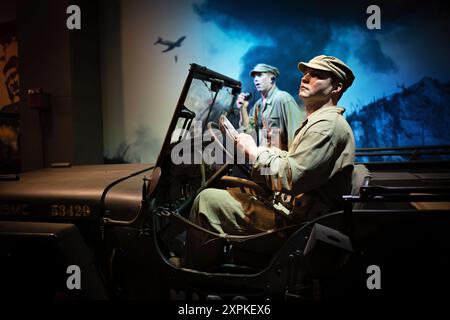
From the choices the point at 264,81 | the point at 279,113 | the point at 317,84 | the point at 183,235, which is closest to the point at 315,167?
the point at 317,84

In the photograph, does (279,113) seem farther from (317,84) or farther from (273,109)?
(317,84)

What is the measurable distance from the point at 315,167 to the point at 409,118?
358 centimetres

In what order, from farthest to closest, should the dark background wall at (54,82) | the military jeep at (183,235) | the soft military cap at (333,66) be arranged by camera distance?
1. the dark background wall at (54,82)
2. the soft military cap at (333,66)
3. the military jeep at (183,235)

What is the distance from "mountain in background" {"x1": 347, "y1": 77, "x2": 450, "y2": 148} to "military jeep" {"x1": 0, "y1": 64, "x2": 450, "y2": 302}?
2.59 metres

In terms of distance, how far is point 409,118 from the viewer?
4.80 meters

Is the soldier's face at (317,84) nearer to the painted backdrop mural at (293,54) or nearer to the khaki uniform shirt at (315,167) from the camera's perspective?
the khaki uniform shirt at (315,167)

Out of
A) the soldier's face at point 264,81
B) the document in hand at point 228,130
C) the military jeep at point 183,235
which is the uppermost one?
Result: the soldier's face at point 264,81

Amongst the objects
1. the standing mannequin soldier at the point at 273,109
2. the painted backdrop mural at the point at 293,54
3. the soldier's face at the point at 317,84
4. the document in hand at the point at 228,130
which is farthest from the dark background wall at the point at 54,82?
the soldier's face at the point at 317,84

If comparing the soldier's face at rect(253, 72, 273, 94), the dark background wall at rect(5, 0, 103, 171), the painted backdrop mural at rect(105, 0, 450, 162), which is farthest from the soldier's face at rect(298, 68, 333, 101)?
the dark background wall at rect(5, 0, 103, 171)

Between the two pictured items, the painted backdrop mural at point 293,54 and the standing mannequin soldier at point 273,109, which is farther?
the painted backdrop mural at point 293,54

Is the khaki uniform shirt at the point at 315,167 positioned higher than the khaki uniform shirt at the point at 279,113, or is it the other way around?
the khaki uniform shirt at the point at 279,113

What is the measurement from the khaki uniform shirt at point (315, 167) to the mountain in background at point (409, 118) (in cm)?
319

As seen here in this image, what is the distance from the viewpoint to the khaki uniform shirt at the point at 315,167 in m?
1.85
